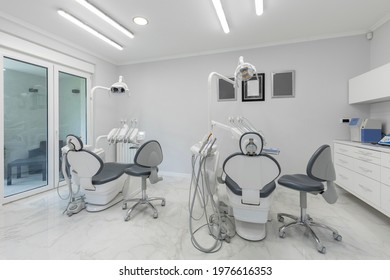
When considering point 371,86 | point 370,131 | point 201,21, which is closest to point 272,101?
point 371,86

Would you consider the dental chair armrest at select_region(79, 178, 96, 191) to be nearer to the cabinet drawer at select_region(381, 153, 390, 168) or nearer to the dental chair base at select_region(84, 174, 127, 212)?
the dental chair base at select_region(84, 174, 127, 212)

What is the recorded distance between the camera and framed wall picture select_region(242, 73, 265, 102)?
330 centimetres

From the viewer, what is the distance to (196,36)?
9.87 ft

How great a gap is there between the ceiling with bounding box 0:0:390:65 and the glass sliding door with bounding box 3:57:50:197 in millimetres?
706

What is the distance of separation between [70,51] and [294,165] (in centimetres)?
451

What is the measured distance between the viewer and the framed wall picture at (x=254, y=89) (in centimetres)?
330

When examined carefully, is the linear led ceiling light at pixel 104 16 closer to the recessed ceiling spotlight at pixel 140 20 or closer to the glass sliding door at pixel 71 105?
the recessed ceiling spotlight at pixel 140 20

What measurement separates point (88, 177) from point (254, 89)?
9.78 ft

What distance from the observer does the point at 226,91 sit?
11.6 ft

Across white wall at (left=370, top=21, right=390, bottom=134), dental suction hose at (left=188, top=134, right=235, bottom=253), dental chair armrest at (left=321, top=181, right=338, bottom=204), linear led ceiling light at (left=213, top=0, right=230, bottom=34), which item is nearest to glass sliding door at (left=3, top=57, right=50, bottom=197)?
dental suction hose at (left=188, top=134, right=235, bottom=253)

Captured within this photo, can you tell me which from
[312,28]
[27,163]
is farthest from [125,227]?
[312,28]

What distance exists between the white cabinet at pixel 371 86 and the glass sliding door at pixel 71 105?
4744 mm

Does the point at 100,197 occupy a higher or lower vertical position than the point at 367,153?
lower

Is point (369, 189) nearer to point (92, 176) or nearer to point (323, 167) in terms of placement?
point (323, 167)
